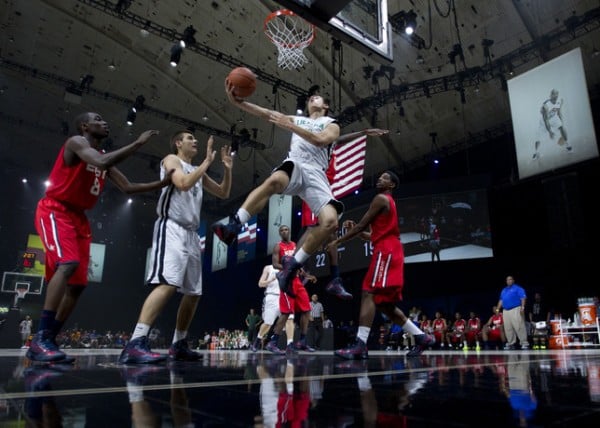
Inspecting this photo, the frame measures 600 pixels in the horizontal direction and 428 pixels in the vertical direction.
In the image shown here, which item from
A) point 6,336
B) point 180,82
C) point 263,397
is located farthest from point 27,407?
point 6,336

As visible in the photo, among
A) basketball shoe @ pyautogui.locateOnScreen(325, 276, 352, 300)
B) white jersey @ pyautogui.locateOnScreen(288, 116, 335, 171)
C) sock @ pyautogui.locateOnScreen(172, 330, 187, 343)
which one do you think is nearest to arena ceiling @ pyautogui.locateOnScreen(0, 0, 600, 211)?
white jersey @ pyautogui.locateOnScreen(288, 116, 335, 171)

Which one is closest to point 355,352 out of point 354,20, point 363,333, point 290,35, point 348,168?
point 363,333

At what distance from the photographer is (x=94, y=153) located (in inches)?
117

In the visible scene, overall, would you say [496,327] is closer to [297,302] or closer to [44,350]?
[297,302]

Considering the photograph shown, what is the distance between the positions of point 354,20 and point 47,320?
14.7 ft

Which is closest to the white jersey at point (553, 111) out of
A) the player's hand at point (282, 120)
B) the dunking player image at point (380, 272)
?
the dunking player image at point (380, 272)

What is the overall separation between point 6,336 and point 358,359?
12.8m

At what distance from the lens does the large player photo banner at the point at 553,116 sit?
874 centimetres

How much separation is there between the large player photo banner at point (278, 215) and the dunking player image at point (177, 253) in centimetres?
1078

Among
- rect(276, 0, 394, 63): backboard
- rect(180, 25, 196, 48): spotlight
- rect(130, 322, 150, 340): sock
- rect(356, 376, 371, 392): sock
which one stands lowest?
rect(356, 376, 371, 392): sock

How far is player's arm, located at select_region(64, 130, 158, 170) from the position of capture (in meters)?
2.92

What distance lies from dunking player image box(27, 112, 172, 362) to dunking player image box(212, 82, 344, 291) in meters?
0.75

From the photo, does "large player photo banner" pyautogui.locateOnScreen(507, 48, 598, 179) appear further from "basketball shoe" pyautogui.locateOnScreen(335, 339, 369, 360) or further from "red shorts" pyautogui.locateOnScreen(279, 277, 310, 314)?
"basketball shoe" pyautogui.locateOnScreen(335, 339, 369, 360)

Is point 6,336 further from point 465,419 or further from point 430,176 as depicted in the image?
point 465,419
